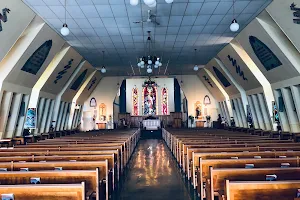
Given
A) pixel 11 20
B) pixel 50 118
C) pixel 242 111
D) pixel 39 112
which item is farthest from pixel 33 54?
pixel 242 111

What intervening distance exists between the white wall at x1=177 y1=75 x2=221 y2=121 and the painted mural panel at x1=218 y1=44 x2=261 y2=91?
7.27 m

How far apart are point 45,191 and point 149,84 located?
1457cm

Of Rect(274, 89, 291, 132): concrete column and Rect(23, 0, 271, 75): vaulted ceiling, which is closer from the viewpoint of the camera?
Rect(23, 0, 271, 75): vaulted ceiling

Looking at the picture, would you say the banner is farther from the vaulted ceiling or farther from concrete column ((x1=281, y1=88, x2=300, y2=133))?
concrete column ((x1=281, y1=88, x2=300, y2=133))

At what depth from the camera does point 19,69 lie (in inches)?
360

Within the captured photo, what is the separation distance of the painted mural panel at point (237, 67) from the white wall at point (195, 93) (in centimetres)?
727

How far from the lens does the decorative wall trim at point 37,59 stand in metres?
9.45

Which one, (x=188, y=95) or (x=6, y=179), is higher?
(x=188, y=95)

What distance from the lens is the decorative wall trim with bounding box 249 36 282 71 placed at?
30.3 feet

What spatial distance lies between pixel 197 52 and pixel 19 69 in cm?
857

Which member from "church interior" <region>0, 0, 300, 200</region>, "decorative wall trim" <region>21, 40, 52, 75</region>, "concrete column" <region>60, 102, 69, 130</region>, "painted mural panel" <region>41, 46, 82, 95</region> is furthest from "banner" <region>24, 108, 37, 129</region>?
"concrete column" <region>60, 102, 69, 130</region>

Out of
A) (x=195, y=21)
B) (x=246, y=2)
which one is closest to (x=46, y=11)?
(x=195, y=21)

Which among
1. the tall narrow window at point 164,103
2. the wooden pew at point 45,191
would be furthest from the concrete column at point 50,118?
the tall narrow window at point 164,103

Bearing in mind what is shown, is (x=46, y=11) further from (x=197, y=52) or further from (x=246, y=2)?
(x=197, y=52)
